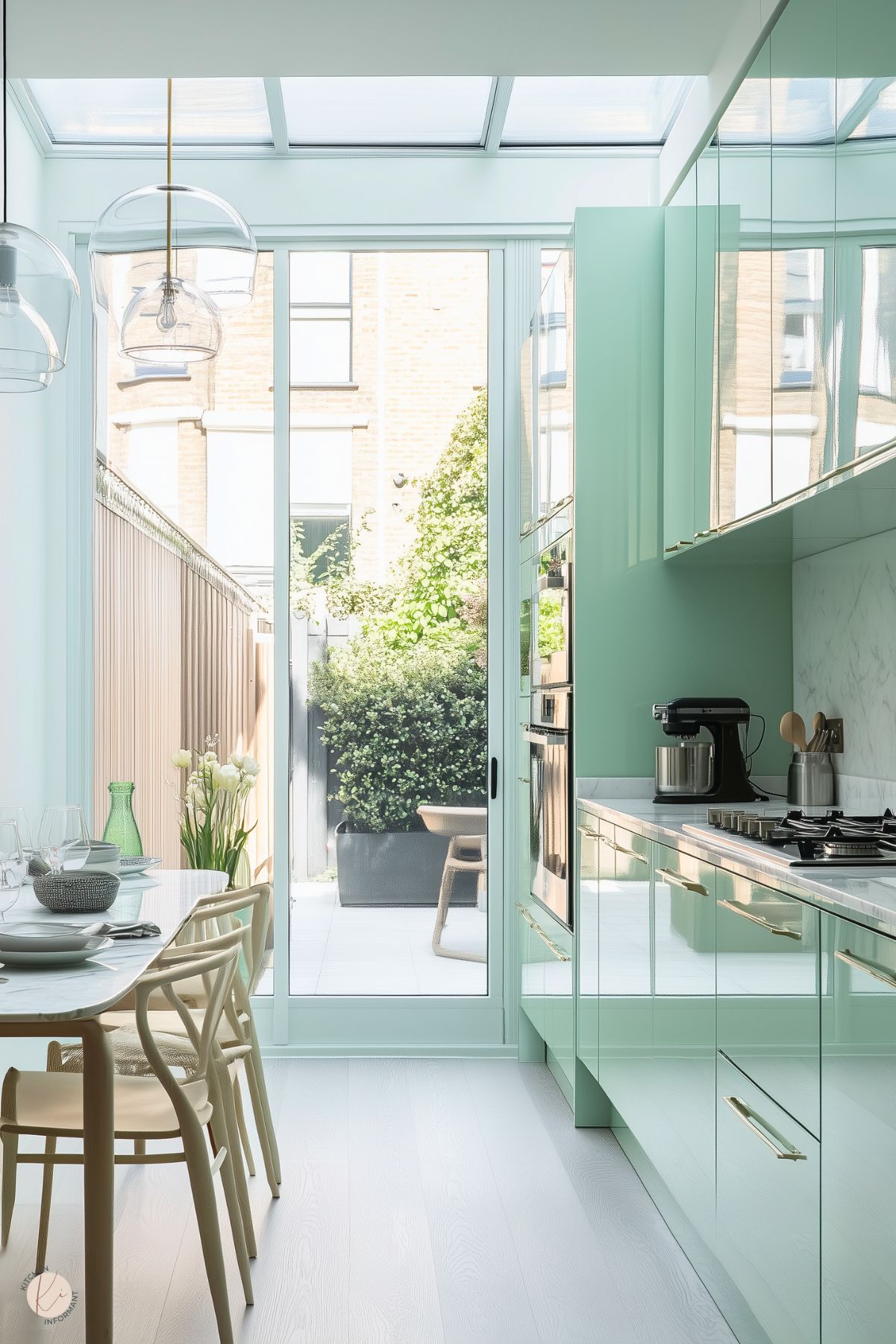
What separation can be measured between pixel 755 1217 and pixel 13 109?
3.87 meters

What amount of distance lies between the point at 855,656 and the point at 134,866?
1948 mm

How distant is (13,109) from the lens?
12.5ft

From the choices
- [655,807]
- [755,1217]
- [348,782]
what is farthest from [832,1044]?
[348,782]

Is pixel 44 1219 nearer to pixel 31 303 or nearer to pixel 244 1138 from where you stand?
pixel 244 1138

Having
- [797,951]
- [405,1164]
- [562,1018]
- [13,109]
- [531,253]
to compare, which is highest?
[13,109]

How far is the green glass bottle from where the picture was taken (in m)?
3.04

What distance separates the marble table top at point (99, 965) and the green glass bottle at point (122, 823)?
0.15 metres

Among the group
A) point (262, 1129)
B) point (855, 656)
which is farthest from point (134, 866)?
point (855, 656)

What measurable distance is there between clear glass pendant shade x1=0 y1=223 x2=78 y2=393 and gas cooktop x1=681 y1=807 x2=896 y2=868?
1.60 metres

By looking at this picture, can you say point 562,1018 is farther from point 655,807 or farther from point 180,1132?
point 180,1132

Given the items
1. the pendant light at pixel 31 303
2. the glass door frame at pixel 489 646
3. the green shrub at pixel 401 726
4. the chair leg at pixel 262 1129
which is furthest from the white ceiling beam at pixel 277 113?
the chair leg at pixel 262 1129

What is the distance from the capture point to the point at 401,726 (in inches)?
172

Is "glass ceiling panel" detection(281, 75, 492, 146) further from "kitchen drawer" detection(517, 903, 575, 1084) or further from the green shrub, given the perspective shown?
"kitchen drawer" detection(517, 903, 575, 1084)

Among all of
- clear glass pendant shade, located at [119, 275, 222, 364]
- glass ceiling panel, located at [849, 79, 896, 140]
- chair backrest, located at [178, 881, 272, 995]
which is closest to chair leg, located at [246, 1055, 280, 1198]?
chair backrest, located at [178, 881, 272, 995]
